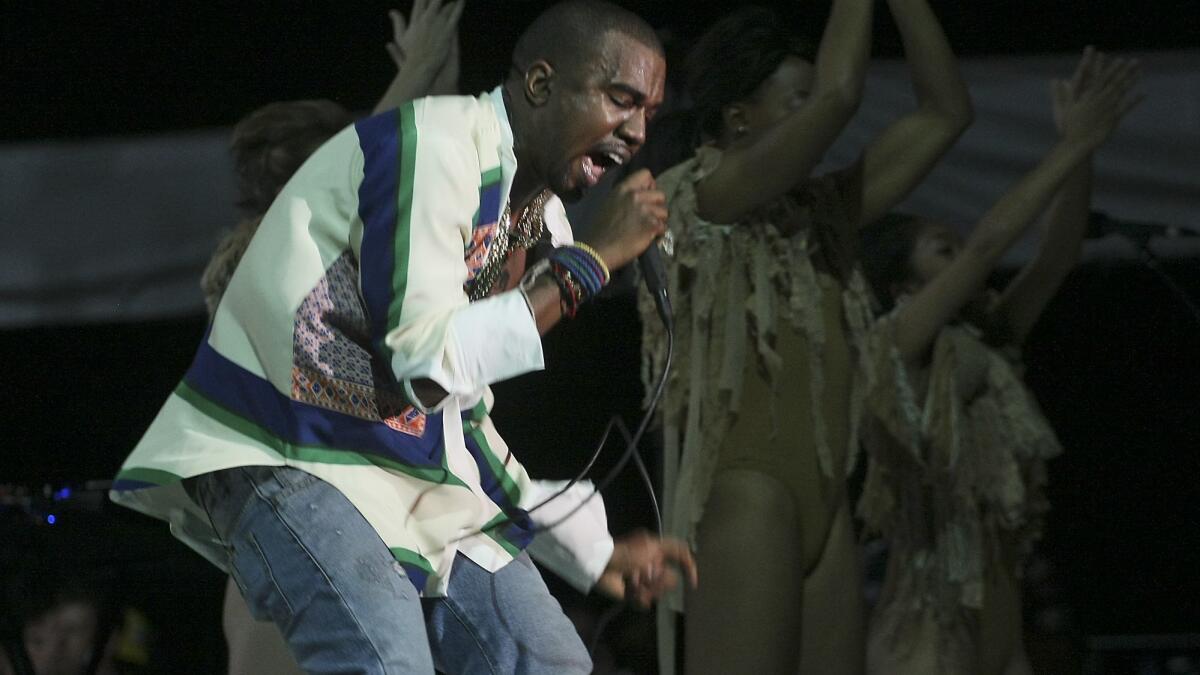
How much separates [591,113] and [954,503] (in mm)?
2127

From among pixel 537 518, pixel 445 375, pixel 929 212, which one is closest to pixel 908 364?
pixel 929 212

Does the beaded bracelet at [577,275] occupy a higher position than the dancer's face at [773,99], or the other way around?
the dancer's face at [773,99]

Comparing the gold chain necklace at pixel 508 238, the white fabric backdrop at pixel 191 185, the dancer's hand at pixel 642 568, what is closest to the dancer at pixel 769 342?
the dancer's hand at pixel 642 568

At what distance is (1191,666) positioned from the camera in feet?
14.0

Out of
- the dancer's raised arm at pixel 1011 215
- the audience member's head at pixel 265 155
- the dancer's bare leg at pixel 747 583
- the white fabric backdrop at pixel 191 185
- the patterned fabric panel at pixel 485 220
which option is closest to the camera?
the patterned fabric panel at pixel 485 220

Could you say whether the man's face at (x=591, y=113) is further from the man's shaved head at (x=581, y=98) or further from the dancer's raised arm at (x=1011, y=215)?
the dancer's raised arm at (x=1011, y=215)

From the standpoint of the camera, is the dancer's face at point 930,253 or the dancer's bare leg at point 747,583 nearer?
the dancer's bare leg at point 747,583

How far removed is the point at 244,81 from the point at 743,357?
2060 mm

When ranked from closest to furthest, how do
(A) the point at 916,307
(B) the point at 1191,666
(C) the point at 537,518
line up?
(C) the point at 537,518
(A) the point at 916,307
(B) the point at 1191,666

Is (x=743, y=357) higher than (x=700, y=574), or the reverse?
(x=743, y=357)

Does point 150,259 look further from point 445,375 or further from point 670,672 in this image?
point 445,375

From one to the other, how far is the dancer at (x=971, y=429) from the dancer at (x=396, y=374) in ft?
5.24

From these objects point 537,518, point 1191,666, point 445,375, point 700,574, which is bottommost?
point 1191,666

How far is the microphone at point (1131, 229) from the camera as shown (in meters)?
3.75
